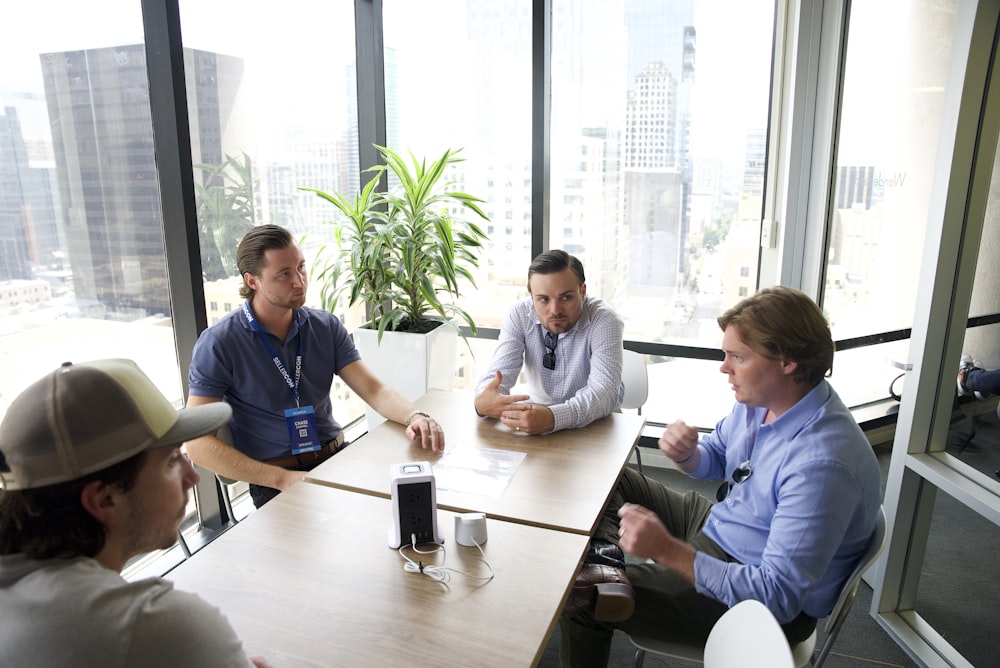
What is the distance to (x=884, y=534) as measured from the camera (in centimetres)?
173

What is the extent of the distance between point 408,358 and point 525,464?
175 centimetres

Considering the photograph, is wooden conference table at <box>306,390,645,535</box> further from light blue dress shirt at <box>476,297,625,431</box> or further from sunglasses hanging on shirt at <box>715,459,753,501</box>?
sunglasses hanging on shirt at <box>715,459,753,501</box>

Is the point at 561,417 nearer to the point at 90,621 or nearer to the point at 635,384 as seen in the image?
the point at 635,384

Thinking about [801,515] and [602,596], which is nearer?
[801,515]

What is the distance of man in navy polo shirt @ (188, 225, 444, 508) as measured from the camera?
248 centimetres

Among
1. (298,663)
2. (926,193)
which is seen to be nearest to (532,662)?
(298,663)

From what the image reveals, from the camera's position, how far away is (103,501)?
3.54 ft

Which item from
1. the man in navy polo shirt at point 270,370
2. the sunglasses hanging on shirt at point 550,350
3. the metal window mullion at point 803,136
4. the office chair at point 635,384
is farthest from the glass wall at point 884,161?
the man in navy polo shirt at point 270,370

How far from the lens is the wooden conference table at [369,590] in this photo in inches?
54.0

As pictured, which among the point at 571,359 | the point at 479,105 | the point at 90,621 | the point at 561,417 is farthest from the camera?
the point at 479,105

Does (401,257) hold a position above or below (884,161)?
below

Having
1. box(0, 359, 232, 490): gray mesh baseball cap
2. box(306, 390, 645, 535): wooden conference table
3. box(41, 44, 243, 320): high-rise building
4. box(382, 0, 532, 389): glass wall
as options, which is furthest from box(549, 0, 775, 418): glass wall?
box(0, 359, 232, 490): gray mesh baseball cap

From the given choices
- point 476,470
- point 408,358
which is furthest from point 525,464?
point 408,358

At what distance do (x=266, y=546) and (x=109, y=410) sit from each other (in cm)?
79
